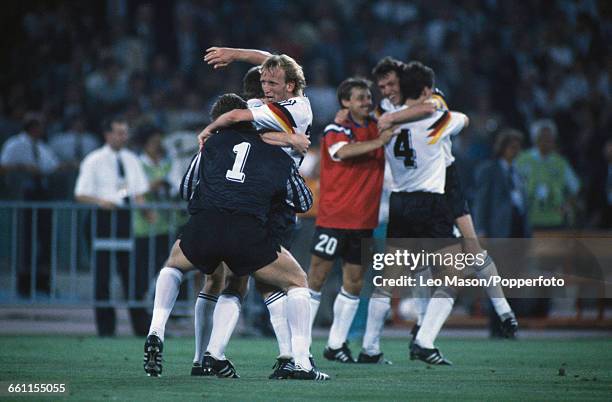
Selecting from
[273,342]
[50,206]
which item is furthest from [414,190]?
[50,206]

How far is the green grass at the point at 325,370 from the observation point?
25.4 feet

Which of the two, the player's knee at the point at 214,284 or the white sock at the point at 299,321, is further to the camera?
the player's knee at the point at 214,284

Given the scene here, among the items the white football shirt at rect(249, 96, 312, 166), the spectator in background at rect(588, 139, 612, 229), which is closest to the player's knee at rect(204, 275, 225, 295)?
the white football shirt at rect(249, 96, 312, 166)

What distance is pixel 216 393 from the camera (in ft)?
25.0

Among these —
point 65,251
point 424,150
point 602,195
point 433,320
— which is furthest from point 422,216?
point 602,195

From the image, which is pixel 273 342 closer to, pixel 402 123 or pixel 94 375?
pixel 402 123

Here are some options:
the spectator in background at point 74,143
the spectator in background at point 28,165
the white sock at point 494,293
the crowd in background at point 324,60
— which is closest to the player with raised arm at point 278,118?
the white sock at point 494,293

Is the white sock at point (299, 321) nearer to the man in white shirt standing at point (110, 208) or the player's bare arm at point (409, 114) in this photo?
the player's bare arm at point (409, 114)

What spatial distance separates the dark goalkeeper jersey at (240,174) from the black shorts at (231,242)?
7cm

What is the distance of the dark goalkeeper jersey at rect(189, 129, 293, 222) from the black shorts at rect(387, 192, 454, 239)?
95.6 inches

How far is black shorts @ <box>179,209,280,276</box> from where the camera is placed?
8.28 metres

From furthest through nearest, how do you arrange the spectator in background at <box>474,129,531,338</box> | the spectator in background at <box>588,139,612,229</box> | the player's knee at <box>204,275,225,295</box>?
1. the spectator in background at <box>588,139,612,229</box>
2. the spectator in background at <box>474,129,531,338</box>
3. the player's knee at <box>204,275,225,295</box>

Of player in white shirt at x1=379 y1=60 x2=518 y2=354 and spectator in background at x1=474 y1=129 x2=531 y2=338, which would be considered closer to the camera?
player in white shirt at x1=379 y1=60 x2=518 y2=354

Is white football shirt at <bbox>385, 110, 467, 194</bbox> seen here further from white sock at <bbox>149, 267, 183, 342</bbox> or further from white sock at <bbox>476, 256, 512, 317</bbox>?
white sock at <bbox>149, 267, 183, 342</bbox>
